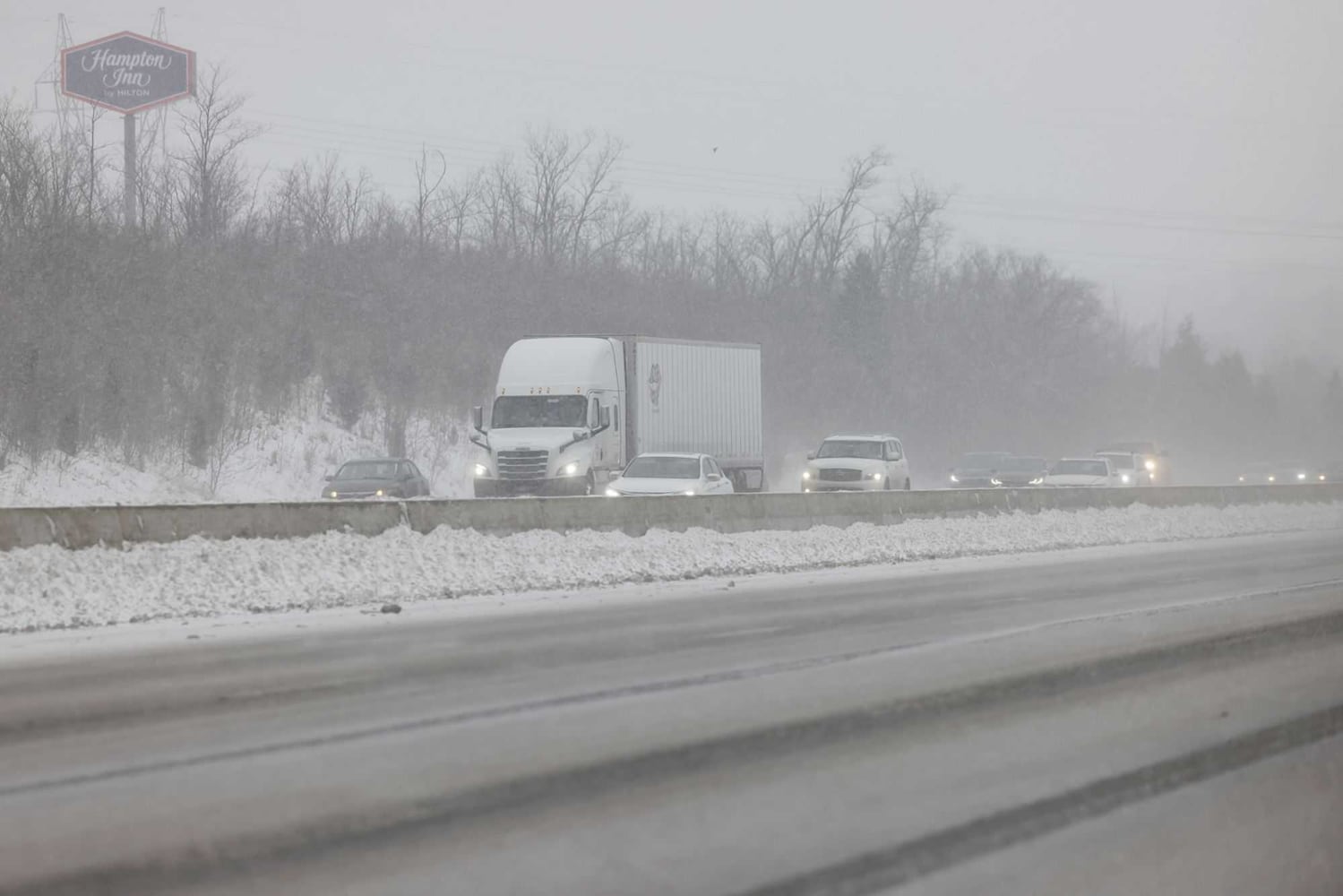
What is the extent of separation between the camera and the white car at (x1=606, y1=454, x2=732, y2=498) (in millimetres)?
32969

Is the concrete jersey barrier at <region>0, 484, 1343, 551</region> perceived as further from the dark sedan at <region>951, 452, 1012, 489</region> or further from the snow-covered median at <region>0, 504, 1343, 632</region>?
the dark sedan at <region>951, 452, 1012, 489</region>

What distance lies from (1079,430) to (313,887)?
10609 cm

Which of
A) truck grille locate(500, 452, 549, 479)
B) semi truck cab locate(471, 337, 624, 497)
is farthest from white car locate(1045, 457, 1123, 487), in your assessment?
truck grille locate(500, 452, 549, 479)

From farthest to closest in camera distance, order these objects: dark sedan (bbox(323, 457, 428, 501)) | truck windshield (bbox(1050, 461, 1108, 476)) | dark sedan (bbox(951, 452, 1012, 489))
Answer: dark sedan (bbox(951, 452, 1012, 489))
truck windshield (bbox(1050, 461, 1108, 476))
dark sedan (bbox(323, 457, 428, 501))

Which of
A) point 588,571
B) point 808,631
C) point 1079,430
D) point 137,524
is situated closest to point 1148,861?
point 808,631

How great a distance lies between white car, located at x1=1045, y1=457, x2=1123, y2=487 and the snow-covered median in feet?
62.6

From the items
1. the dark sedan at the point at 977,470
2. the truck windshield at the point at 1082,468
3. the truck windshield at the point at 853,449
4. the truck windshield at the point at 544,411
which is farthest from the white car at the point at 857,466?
the dark sedan at the point at 977,470

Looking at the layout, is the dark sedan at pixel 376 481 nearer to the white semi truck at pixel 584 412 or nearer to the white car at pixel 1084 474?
the white semi truck at pixel 584 412

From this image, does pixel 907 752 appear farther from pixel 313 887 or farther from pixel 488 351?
pixel 488 351

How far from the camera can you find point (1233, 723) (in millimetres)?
9281

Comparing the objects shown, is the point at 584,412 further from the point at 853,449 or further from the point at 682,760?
the point at 682,760

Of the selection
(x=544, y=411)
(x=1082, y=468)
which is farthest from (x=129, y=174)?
(x=1082, y=468)

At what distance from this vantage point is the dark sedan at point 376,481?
123ft

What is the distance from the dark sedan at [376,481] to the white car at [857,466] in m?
11.0
